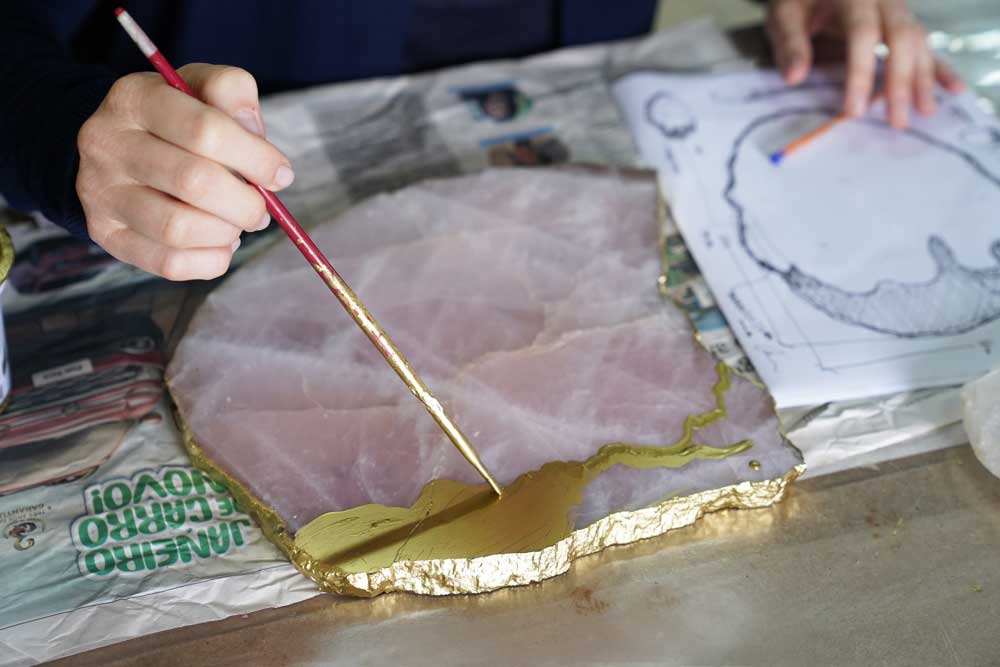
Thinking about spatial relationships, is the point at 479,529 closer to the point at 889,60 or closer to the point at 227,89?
the point at 227,89

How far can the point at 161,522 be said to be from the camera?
0.73 meters

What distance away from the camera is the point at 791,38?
3.65 ft

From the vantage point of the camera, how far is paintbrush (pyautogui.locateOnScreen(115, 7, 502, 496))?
60cm

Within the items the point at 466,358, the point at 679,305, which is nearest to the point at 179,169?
the point at 466,358

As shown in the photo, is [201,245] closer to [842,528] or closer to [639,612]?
[639,612]

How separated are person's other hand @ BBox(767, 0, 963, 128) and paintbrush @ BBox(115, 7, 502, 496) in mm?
651

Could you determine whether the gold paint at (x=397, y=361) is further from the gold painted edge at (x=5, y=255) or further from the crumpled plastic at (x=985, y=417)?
the crumpled plastic at (x=985, y=417)

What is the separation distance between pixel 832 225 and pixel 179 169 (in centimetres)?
65

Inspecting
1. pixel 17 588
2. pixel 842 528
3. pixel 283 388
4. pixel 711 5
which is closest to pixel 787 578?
pixel 842 528

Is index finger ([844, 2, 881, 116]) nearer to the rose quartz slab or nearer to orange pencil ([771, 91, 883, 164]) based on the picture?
orange pencil ([771, 91, 883, 164])

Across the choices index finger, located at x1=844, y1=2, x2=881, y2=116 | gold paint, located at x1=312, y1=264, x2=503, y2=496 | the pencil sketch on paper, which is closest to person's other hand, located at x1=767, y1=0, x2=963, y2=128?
index finger, located at x1=844, y1=2, x2=881, y2=116

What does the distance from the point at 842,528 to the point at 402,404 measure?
0.37m

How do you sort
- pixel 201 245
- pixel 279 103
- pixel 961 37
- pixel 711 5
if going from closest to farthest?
pixel 201 245 < pixel 279 103 < pixel 961 37 < pixel 711 5

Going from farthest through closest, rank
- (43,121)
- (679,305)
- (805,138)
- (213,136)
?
(805,138) < (679,305) < (43,121) < (213,136)
